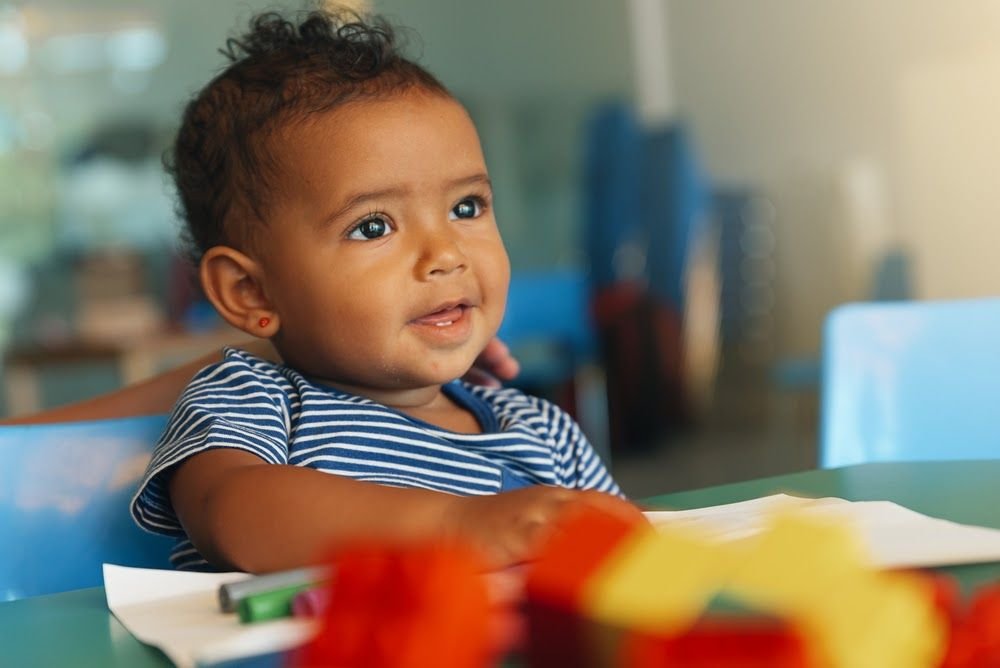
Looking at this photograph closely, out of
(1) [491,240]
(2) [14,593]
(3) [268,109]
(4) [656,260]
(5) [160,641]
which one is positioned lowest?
(4) [656,260]

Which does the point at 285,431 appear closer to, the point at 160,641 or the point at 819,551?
the point at 160,641

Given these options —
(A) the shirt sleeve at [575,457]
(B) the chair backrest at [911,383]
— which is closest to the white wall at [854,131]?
(B) the chair backrest at [911,383]

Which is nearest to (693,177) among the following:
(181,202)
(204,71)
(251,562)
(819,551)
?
(204,71)

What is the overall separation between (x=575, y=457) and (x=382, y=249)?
263 millimetres

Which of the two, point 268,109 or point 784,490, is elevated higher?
point 268,109

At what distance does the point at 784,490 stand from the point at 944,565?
27cm

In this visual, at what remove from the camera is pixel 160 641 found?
54 centimetres

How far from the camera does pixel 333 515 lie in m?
0.65

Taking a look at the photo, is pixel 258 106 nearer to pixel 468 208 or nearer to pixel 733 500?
pixel 468 208

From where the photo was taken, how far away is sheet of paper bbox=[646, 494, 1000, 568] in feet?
1.86

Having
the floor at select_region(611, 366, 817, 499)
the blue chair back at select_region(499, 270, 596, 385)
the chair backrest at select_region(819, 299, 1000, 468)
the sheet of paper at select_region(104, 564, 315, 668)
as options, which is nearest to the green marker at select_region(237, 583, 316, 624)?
the sheet of paper at select_region(104, 564, 315, 668)

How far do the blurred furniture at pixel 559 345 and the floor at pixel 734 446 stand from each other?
0.20m

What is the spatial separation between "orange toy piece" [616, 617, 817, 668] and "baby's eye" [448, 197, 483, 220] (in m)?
0.72

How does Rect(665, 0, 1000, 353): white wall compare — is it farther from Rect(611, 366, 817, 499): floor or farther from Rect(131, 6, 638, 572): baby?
Rect(131, 6, 638, 572): baby
